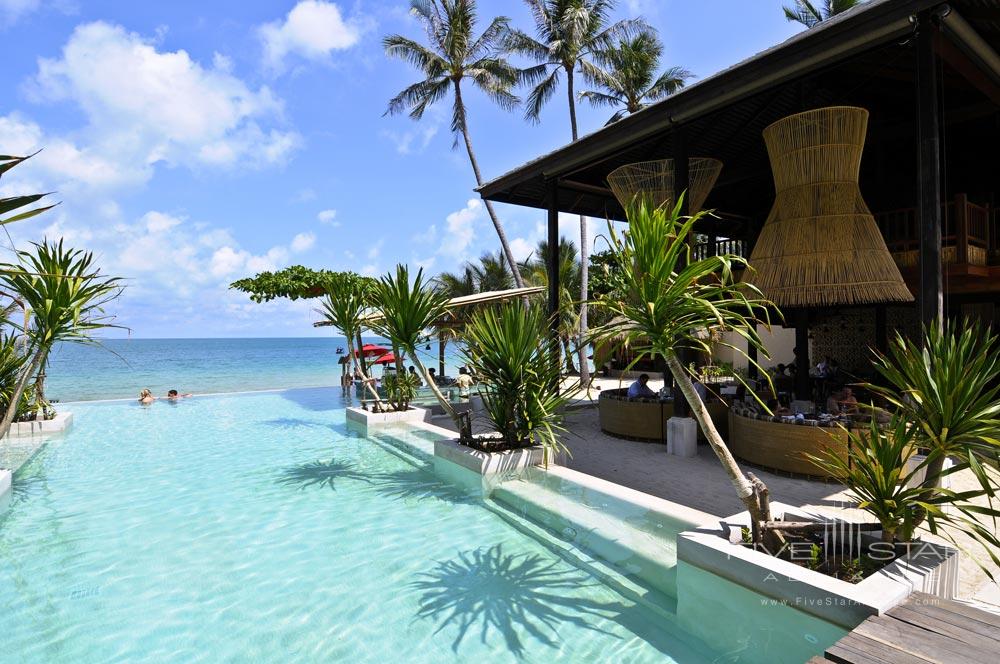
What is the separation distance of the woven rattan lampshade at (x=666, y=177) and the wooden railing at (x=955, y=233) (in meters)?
2.94

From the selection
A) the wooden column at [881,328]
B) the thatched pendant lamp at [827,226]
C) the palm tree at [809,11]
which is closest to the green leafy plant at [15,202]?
the thatched pendant lamp at [827,226]

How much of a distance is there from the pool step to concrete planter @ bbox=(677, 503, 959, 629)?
46cm

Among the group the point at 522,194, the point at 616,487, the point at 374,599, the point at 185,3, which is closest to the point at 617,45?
the point at 522,194

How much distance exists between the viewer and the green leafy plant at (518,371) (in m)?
6.14

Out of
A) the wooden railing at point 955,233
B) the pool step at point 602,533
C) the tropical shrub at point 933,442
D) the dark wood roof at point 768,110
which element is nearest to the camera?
the tropical shrub at point 933,442

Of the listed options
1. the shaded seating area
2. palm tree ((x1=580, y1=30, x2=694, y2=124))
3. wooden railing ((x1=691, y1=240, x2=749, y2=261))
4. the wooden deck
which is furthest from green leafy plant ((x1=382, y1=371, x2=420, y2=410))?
palm tree ((x1=580, y1=30, x2=694, y2=124))

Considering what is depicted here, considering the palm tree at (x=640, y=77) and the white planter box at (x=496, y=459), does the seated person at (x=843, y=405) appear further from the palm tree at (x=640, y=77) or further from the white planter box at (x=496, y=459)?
the palm tree at (x=640, y=77)

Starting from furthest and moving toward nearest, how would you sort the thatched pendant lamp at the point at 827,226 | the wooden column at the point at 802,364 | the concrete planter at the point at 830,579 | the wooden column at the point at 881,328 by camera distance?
the wooden column at the point at 881,328 < the wooden column at the point at 802,364 < the thatched pendant lamp at the point at 827,226 < the concrete planter at the point at 830,579

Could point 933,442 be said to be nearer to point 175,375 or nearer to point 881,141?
point 881,141

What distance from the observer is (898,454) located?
301 centimetres

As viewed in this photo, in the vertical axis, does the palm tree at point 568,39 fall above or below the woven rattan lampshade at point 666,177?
above

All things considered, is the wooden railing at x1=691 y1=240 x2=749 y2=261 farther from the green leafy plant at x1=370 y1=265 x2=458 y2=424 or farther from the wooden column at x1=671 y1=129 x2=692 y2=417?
the green leafy plant at x1=370 y1=265 x2=458 y2=424

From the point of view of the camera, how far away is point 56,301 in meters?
5.79

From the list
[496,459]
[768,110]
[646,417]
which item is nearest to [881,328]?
[768,110]
